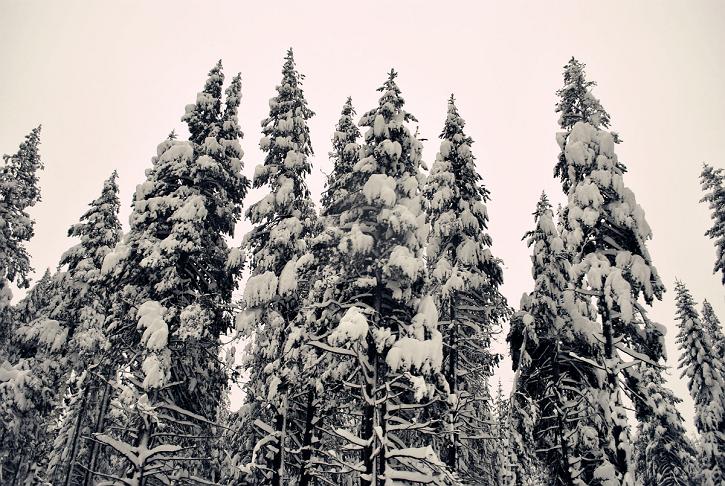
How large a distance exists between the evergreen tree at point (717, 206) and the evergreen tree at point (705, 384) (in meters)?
6.49

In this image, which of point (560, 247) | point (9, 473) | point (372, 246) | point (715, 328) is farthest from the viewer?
point (9, 473)

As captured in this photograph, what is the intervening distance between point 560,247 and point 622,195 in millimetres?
3647

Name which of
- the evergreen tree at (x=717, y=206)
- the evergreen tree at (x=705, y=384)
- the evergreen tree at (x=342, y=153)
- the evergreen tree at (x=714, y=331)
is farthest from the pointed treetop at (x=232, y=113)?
the evergreen tree at (x=714, y=331)

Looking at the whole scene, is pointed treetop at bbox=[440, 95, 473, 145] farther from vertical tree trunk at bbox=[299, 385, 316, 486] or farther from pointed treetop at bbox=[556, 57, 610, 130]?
vertical tree trunk at bbox=[299, 385, 316, 486]

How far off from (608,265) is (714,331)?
2563 centimetres

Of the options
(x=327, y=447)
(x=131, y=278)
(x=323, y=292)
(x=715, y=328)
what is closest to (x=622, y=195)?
(x=323, y=292)

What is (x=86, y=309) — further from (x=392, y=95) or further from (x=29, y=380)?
(x=392, y=95)

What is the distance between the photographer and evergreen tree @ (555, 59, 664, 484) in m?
13.6

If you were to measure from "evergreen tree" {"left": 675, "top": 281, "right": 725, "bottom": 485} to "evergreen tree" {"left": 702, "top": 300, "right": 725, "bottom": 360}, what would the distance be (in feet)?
7.54

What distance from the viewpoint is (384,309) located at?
14.9 m

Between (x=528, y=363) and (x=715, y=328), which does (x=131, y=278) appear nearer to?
(x=528, y=363)

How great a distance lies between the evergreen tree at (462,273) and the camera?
1727 cm

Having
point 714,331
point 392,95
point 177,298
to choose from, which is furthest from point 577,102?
point 714,331

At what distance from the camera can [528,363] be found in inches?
662
